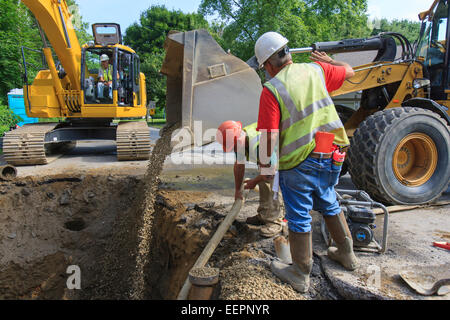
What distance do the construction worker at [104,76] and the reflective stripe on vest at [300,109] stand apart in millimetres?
6646

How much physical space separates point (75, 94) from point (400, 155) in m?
7.20

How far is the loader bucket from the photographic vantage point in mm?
3715

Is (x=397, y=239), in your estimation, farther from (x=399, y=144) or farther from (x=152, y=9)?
(x=152, y=9)

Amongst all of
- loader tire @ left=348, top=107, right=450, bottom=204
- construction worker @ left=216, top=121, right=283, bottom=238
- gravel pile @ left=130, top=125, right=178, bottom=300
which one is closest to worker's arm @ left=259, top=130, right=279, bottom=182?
construction worker @ left=216, top=121, right=283, bottom=238

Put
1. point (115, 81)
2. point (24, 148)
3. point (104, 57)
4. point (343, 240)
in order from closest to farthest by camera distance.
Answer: point (343, 240)
point (24, 148)
point (115, 81)
point (104, 57)

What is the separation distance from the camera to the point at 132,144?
24.6 ft

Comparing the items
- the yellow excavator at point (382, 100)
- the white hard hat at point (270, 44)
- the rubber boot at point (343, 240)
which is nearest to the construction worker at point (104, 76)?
the yellow excavator at point (382, 100)

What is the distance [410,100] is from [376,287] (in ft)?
11.2

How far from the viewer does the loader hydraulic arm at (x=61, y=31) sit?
6.98 m

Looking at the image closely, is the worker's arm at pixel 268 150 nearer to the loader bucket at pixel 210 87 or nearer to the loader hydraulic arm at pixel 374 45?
the loader bucket at pixel 210 87

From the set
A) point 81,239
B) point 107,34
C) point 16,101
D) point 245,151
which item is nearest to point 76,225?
point 81,239

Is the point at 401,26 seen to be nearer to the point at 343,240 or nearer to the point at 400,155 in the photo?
the point at 400,155

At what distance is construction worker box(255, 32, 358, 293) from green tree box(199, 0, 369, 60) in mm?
12187

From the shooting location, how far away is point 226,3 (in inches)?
603
